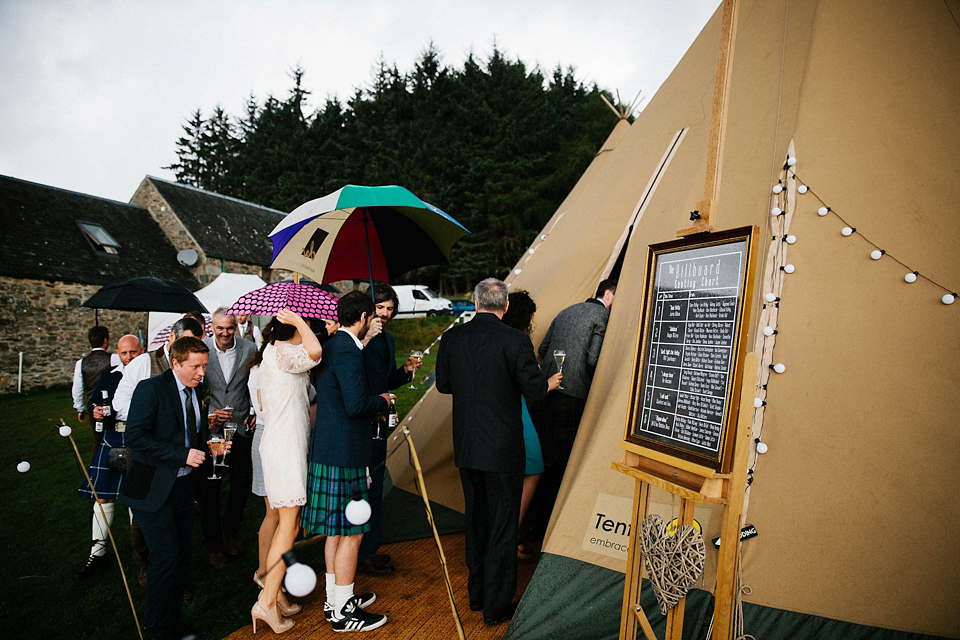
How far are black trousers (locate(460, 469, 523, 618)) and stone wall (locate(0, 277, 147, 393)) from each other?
13106 mm

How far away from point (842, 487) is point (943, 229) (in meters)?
1.24

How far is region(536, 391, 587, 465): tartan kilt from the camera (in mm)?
3496

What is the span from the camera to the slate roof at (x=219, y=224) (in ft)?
52.5

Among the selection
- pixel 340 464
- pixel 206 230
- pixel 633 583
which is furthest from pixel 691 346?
pixel 206 230

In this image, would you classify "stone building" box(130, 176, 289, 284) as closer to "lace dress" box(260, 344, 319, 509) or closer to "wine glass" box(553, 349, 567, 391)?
"lace dress" box(260, 344, 319, 509)

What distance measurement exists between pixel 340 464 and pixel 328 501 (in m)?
0.21

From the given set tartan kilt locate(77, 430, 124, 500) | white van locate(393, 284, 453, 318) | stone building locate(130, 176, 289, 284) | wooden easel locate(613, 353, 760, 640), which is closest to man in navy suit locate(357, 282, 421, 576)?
tartan kilt locate(77, 430, 124, 500)

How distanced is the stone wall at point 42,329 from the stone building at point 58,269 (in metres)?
0.02

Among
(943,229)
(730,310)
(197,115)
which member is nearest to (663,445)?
(730,310)

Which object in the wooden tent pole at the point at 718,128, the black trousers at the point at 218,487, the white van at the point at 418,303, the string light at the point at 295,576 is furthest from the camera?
the white van at the point at 418,303

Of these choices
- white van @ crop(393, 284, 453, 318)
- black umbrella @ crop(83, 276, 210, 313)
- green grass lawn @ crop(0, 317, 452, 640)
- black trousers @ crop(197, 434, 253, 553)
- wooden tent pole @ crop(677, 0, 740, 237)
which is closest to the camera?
wooden tent pole @ crop(677, 0, 740, 237)

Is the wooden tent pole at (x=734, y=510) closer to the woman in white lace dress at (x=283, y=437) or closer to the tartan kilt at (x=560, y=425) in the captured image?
the tartan kilt at (x=560, y=425)

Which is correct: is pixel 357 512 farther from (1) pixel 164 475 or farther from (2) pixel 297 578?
(1) pixel 164 475

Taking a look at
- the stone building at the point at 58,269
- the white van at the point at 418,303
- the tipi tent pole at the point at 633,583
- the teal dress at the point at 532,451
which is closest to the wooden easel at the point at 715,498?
the tipi tent pole at the point at 633,583
